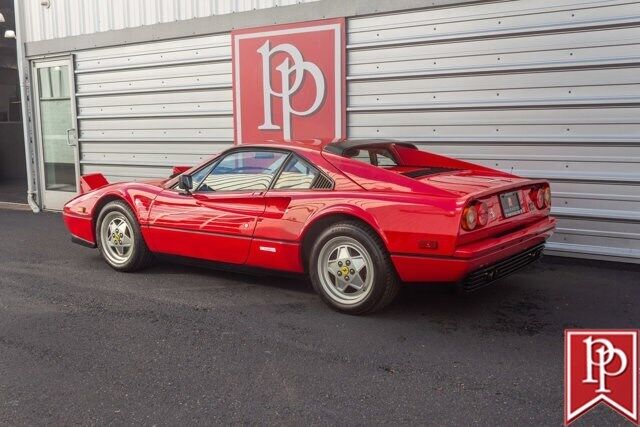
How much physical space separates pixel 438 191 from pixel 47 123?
850 cm

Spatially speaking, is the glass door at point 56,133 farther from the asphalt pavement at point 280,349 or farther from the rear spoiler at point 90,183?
the asphalt pavement at point 280,349

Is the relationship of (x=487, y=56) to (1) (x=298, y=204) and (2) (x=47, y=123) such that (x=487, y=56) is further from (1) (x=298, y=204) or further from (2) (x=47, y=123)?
(2) (x=47, y=123)

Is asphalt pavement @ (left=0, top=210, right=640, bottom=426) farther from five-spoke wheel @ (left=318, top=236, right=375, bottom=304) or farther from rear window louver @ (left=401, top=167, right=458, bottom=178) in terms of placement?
rear window louver @ (left=401, top=167, right=458, bottom=178)

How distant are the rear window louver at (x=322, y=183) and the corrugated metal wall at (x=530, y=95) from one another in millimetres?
2555

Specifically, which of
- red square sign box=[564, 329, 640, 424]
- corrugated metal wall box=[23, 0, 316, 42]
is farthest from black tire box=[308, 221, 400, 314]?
corrugated metal wall box=[23, 0, 316, 42]

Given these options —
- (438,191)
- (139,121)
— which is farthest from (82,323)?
(139,121)

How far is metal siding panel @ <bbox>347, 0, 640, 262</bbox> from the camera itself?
18.2ft

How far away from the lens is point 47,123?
10.1m

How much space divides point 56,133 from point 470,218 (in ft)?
28.0

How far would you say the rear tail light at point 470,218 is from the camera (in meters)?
3.66

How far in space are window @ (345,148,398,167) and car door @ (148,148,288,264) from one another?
1.80 ft

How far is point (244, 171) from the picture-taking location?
15.8 feet

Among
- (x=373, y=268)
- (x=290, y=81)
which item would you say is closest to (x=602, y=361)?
(x=373, y=268)

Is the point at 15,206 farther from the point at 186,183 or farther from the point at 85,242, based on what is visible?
the point at 186,183
